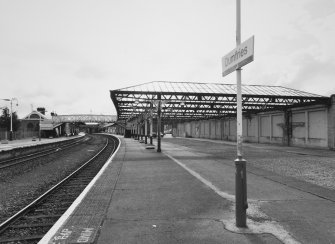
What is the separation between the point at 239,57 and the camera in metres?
5.52

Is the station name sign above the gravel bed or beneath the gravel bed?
above

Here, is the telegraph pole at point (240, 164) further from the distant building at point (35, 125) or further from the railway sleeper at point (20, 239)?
the distant building at point (35, 125)

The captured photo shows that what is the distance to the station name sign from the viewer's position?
5.16 m

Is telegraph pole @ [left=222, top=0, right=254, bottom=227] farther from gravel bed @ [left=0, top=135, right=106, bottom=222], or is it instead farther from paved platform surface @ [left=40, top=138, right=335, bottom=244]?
gravel bed @ [left=0, top=135, right=106, bottom=222]

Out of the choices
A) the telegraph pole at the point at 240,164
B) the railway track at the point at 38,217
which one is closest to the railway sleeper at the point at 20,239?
the railway track at the point at 38,217

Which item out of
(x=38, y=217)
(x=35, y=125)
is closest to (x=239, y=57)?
(x=38, y=217)

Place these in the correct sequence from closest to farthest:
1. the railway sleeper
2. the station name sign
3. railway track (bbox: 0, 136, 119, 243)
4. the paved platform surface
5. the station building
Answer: the paved platform surface
the station name sign
the railway sleeper
railway track (bbox: 0, 136, 119, 243)
the station building

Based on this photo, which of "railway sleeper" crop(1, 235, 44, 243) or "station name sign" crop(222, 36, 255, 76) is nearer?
"station name sign" crop(222, 36, 255, 76)

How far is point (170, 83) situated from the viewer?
30.3 meters

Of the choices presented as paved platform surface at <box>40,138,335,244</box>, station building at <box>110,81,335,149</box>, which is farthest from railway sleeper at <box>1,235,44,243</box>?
station building at <box>110,81,335,149</box>

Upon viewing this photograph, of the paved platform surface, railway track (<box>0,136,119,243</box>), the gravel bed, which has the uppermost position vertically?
the paved platform surface

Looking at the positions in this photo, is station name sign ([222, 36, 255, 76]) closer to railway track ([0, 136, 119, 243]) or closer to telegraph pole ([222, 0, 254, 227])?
telegraph pole ([222, 0, 254, 227])

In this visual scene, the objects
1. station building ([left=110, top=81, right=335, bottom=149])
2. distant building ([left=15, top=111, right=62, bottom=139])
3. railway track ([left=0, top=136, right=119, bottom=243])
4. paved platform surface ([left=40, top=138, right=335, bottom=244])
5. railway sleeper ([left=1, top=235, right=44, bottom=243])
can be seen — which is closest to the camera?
paved platform surface ([left=40, top=138, right=335, bottom=244])

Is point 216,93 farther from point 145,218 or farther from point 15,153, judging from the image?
point 145,218
